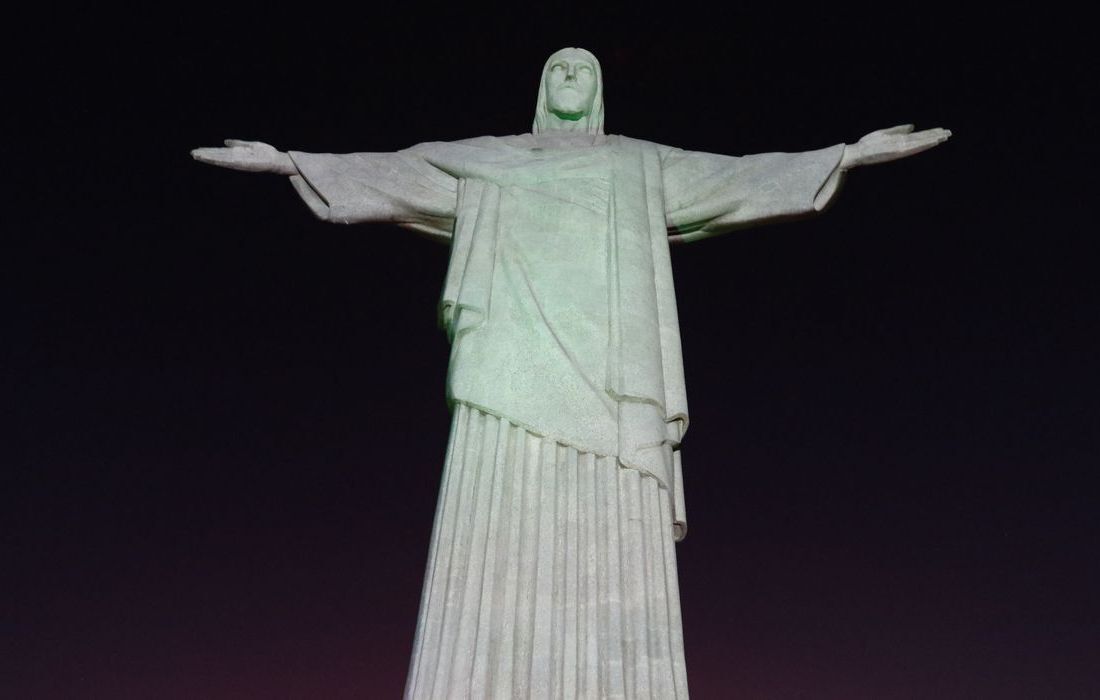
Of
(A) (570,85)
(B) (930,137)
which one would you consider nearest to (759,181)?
(B) (930,137)

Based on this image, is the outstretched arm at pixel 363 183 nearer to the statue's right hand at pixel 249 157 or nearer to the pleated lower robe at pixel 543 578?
the statue's right hand at pixel 249 157

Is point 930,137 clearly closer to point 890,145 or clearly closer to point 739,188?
point 890,145

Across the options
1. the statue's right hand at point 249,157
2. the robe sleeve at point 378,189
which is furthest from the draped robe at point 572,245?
the statue's right hand at point 249,157

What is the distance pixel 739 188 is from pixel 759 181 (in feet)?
0.53

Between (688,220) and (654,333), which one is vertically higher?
(688,220)

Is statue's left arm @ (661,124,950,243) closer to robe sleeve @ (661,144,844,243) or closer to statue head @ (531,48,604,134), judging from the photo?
robe sleeve @ (661,144,844,243)

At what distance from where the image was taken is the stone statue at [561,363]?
25.3 feet

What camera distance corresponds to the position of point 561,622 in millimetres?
7793

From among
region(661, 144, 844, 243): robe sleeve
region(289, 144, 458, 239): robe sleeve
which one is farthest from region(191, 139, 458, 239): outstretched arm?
Answer: region(661, 144, 844, 243): robe sleeve

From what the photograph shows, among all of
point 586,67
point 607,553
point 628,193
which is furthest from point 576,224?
point 607,553

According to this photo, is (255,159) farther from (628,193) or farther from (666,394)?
(666,394)

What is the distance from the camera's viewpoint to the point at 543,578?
26.0 feet

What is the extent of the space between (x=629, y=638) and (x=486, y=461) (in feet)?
4.97

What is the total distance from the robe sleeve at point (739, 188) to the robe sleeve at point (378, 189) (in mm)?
1773
